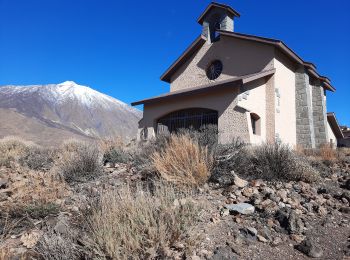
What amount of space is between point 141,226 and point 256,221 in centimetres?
196

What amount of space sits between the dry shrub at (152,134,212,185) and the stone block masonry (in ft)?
39.5

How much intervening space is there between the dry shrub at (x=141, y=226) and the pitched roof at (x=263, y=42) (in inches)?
507

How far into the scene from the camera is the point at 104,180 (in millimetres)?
7012

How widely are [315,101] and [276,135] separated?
5.50 m

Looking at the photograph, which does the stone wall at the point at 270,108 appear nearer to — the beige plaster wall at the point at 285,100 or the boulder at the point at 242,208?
the beige plaster wall at the point at 285,100

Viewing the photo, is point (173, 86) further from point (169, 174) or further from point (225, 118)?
point (169, 174)

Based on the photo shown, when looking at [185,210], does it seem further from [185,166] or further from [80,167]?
[80,167]

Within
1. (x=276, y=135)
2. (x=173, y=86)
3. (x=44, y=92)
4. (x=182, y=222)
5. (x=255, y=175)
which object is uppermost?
(x=44, y=92)

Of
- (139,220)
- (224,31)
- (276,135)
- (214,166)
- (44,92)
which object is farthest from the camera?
(44,92)

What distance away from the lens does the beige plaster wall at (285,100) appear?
15.5 meters

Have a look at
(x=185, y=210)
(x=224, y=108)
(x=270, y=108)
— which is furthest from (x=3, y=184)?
(x=270, y=108)

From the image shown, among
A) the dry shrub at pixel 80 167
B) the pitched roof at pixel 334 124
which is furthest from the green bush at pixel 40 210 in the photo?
the pitched roof at pixel 334 124

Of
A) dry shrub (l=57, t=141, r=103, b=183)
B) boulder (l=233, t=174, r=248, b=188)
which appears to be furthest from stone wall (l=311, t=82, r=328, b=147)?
dry shrub (l=57, t=141, r=103, b=183)

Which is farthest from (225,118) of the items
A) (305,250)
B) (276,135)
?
(305,250)
